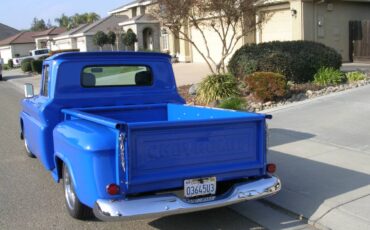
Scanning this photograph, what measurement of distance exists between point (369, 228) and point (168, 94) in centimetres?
329

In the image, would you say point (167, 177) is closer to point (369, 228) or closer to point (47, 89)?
point (369, 228)

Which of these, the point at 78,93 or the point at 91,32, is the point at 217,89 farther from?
the point at 91,32

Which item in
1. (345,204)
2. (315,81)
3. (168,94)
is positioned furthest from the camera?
(315,81)

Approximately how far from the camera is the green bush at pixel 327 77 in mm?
13797

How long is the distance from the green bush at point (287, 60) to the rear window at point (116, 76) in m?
7.46

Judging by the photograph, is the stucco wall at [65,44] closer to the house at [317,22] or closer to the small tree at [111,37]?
the small tree at [111,37]

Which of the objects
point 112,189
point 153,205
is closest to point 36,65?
point 112,189

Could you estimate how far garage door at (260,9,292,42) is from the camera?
72.0 feet

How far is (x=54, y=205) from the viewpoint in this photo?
229 inches

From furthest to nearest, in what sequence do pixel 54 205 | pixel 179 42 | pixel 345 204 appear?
pixel 179 42
pixel 54 205
pixel 345 204

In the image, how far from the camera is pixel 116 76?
22.8ft

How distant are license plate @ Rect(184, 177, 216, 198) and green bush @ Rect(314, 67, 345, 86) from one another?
32.3 feet

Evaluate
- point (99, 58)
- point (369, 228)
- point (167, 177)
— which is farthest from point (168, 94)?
point (369, 228)

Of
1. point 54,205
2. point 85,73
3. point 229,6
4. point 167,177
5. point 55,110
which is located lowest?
point 54,205
